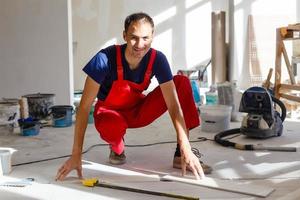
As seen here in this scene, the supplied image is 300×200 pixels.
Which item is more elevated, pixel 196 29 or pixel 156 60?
pixel 196 29

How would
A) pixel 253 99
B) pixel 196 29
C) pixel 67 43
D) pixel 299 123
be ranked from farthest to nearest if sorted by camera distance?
pixel 196 29
pixel 67 43
pixel 299 123
pixel 253 99

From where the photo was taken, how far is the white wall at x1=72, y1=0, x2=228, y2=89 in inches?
258

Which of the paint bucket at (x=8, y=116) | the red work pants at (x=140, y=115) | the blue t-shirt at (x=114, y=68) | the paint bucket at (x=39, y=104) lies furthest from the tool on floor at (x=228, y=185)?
the paint bucket at (x=39, y=104)

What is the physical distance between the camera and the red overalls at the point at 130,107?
102 inches

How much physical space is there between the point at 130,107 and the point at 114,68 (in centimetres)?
34

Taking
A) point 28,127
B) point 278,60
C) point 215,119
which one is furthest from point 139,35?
point 278,60

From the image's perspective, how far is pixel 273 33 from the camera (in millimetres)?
7117

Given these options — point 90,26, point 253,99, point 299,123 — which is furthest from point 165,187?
point 90,26

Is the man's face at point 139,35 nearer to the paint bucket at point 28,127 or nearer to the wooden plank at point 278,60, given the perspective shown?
the paint bucket at point 28,127

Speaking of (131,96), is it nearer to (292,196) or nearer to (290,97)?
(292,196)

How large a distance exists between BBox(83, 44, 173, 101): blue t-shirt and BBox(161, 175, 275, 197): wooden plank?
57 cm

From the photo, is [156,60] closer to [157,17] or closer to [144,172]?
[144,172]

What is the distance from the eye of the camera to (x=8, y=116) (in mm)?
3879

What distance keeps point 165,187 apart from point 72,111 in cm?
209
